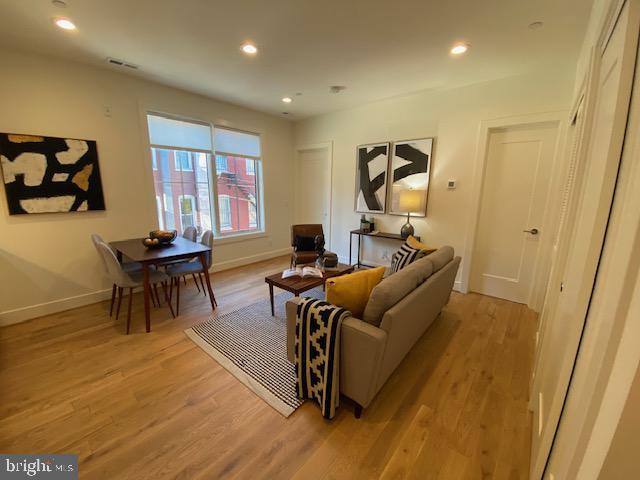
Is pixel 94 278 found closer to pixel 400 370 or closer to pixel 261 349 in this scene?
pixel 261 349

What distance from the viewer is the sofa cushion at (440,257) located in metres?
2.29

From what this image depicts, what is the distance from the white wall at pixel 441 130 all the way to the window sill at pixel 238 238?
65.1 inches

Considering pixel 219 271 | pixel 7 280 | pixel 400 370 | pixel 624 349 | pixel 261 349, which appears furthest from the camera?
pixel 219 271

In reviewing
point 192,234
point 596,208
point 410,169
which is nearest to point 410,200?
point 410,169

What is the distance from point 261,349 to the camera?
90.5 inches

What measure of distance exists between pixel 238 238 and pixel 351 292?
10.9ft

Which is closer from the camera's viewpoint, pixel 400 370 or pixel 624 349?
pixel 624 349

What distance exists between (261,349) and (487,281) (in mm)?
3050

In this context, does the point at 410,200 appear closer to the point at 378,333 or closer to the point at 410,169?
the point at 410,169

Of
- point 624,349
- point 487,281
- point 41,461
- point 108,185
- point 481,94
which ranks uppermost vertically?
point 481,94

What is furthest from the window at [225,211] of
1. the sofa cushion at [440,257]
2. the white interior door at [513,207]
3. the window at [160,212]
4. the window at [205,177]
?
the white interior door at [513,207]

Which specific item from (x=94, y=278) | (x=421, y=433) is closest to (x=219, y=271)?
(x=94, y=278)

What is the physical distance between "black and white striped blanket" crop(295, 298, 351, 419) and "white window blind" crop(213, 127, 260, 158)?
3485mm

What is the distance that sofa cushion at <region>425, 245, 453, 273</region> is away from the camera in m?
2.29
